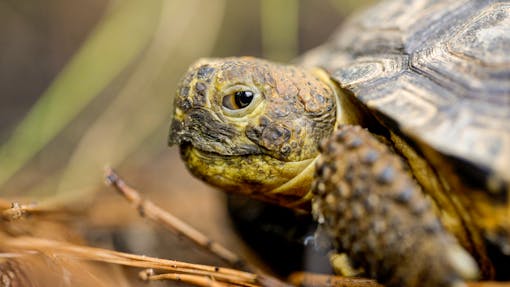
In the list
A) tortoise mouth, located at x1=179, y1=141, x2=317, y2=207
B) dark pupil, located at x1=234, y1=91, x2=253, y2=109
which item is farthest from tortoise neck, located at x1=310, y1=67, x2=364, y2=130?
dark pupil, located at x1=234, y1=91, x2=253, y2=109

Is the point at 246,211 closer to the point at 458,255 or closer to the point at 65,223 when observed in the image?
the point at 65,223

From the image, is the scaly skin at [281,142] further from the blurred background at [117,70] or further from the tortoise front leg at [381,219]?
the blurred background at [117,70]

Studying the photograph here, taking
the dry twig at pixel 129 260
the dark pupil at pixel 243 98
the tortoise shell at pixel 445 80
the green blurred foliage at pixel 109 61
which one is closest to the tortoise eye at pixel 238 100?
the dark pupil at pixel 243 98

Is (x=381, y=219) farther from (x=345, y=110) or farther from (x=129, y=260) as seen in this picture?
(x=129, y=260)

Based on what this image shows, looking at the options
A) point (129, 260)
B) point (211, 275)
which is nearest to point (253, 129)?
point (211, 275)

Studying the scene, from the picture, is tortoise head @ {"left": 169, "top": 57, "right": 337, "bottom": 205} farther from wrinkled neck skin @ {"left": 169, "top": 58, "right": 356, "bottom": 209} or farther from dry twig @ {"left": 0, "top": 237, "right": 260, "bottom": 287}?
dry twig @ {"left": 0, "top": 237, "right": 260, "bottom": 287}
